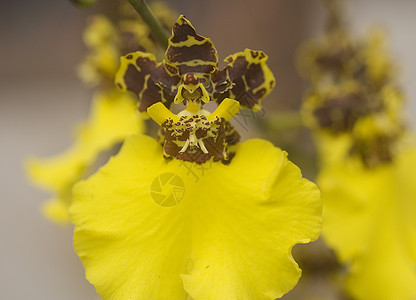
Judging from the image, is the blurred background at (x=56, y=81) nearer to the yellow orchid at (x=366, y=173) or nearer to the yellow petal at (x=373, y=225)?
the yellow orchid at (x=366, y=173)

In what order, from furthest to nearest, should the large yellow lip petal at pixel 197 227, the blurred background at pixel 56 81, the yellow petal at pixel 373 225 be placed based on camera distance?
the blurred background at pixel 56 81 < the yellow petal at pixel 373 225 < the large yellow lip petal at pixel 197 227

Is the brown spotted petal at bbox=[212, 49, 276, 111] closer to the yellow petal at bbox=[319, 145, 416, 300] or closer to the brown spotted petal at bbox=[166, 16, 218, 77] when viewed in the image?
the brown spotted petal at bbox=[166, 16, 218, 77]

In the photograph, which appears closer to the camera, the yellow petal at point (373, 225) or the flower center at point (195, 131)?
the flower center at point (195, 131)

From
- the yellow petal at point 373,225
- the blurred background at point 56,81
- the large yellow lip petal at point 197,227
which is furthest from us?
the blurred background at point 56,81

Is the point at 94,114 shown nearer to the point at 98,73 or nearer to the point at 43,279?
the point at 98,73

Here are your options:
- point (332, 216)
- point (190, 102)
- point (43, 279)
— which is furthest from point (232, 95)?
point (43, 279)

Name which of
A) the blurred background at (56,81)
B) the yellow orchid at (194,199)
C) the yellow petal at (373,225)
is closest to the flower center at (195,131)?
the yellow orchid at (194,199)

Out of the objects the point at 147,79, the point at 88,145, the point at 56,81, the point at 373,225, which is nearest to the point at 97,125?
the point at 88,145
